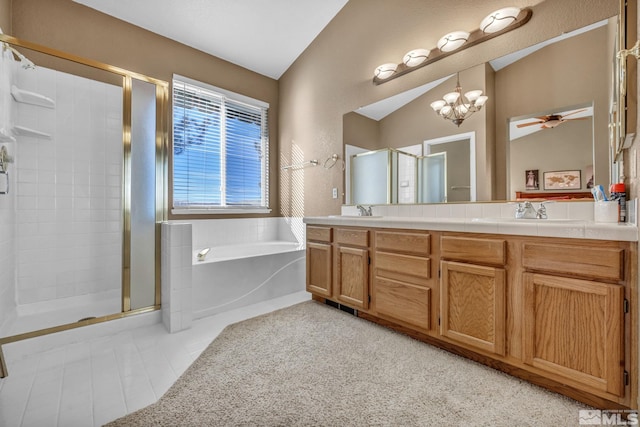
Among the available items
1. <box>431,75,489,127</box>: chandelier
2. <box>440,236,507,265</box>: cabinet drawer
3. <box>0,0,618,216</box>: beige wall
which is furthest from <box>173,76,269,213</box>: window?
<box>440,236,507,265</box>: cabinet drawer

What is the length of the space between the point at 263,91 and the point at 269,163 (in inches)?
37.8

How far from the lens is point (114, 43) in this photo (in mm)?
2740

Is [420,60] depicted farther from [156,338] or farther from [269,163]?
[156,338]

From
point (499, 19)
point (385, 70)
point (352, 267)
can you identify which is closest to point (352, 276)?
point (352, 267)

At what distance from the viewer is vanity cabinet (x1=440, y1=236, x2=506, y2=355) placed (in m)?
1.47

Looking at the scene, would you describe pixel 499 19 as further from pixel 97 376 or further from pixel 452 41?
pixel 97 376

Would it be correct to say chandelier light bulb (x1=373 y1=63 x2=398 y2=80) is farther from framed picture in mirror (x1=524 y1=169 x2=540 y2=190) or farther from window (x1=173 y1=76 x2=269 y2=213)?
window (x1=173 y1=76 x2=269 y2=213)

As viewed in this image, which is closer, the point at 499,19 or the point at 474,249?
the point at 474,249

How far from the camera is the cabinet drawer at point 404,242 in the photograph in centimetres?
179

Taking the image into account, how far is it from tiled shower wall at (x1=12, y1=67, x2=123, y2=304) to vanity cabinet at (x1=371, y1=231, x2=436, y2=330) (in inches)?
81.2

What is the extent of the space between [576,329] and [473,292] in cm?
43

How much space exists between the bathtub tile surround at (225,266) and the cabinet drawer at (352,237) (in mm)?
802

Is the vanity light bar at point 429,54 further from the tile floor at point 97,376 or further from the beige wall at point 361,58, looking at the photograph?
the tile floor at point 97,376

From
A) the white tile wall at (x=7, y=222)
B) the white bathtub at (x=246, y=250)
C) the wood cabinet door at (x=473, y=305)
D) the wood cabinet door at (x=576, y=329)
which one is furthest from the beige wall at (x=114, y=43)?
the wood cabinet door at (x=576, y=329)
